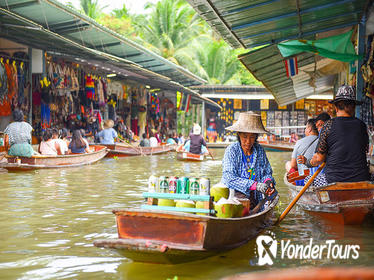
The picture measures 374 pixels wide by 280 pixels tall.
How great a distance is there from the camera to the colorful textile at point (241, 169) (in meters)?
5.36

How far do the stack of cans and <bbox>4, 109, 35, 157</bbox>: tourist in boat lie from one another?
8120mm

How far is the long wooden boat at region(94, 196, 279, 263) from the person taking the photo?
12.8 ft

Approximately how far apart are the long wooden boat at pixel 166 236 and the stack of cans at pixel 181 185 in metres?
0.40

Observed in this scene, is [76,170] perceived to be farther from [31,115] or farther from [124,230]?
[124,230]

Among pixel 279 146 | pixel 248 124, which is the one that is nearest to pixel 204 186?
pixel 248 124

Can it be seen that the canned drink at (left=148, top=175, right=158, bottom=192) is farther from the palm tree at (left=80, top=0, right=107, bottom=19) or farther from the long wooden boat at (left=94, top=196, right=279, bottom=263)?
the palm tree at (left=80, top=0, right=107, bottom=19)

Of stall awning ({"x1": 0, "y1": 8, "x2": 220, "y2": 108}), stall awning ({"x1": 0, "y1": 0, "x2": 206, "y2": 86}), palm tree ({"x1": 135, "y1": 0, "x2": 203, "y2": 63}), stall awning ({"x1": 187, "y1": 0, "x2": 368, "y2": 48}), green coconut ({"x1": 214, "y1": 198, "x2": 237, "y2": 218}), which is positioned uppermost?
palm tree ({"x1": 135, "y1": 0, "x2": 203, "y2": 63})

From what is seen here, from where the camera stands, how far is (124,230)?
13.5ft

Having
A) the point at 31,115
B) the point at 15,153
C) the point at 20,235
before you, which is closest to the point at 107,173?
the point at 15,153

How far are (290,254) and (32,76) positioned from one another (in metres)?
12.1

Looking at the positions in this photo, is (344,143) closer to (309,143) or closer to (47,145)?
(309,143)

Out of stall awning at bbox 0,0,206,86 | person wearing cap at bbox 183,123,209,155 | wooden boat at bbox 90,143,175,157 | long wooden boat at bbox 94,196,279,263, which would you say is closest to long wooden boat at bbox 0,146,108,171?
wooden boat at bbox 90,143,175,157

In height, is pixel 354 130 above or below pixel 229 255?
above

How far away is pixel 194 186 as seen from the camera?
14.3 ft
